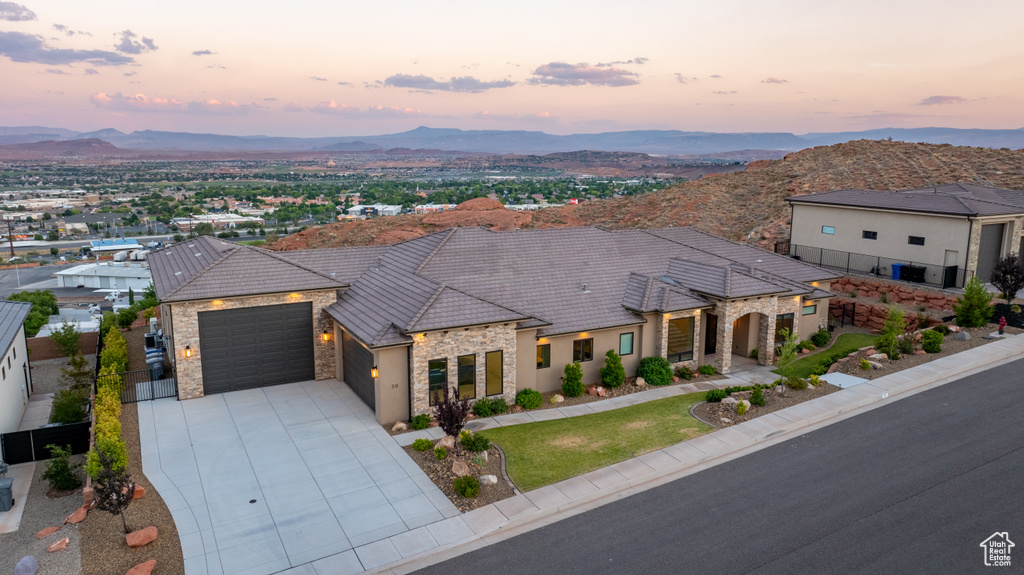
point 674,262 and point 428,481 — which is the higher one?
point 674,262

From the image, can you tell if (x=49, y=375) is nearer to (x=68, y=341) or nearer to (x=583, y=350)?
(x=68, y=341)

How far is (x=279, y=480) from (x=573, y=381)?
395 inches

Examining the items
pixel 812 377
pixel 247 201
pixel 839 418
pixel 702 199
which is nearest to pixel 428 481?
pixel 839 418

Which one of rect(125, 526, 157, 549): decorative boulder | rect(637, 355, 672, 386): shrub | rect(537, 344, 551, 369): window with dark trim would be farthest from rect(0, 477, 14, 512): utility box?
rect(637, 355, 672, 386): shrub

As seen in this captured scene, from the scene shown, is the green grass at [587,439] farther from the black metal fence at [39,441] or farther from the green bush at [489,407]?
the black metal fence at [39,441]

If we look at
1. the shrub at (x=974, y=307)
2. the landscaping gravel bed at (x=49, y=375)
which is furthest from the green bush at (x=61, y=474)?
the shrub at (x=974, y=307)

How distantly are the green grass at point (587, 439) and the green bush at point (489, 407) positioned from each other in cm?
115

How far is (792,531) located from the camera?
1351 centimetres

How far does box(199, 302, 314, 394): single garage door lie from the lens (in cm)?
2202

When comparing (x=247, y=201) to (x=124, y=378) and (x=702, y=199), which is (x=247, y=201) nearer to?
(x=702, y=199)

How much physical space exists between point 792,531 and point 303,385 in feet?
55.1

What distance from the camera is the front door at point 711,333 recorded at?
2502 centimetres

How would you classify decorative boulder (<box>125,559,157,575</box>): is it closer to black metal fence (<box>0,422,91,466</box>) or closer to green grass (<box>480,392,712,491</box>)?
green grass (<box>480,392,712,491</box>)

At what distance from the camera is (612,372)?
893 inches
